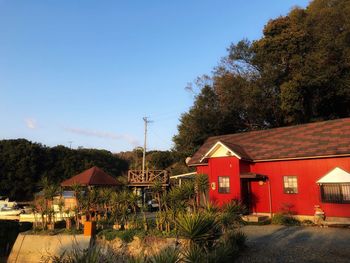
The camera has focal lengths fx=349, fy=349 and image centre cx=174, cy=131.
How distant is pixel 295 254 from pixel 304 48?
96.5 ft

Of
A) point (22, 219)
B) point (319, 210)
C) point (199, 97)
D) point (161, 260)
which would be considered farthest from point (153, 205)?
point (161, 260)

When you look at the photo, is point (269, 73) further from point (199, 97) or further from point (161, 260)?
point (161, 260)

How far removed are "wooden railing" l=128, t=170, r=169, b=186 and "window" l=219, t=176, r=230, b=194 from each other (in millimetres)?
5797

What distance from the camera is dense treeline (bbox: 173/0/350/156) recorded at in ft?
112

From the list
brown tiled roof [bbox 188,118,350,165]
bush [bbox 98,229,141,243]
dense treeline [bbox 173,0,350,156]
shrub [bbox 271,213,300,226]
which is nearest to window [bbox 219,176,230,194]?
brown tiled roof [bbox 188,118,350,165]

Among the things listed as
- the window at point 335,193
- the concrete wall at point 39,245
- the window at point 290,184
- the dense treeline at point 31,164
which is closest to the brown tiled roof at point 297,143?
the window at point 290,184

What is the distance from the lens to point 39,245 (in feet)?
62.9

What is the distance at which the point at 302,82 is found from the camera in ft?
110

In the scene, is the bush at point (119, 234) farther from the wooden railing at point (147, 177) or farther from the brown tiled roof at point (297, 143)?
the wooden railing at point (147, 177)

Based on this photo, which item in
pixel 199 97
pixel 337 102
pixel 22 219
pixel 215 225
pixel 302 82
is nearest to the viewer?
pixel 215 225

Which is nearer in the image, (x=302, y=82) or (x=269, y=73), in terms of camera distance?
(x=302, y=82)

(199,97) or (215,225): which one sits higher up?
(199,97)

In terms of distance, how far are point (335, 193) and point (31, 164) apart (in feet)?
149

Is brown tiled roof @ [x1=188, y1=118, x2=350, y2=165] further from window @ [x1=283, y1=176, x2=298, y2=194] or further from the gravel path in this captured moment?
the gravel path
